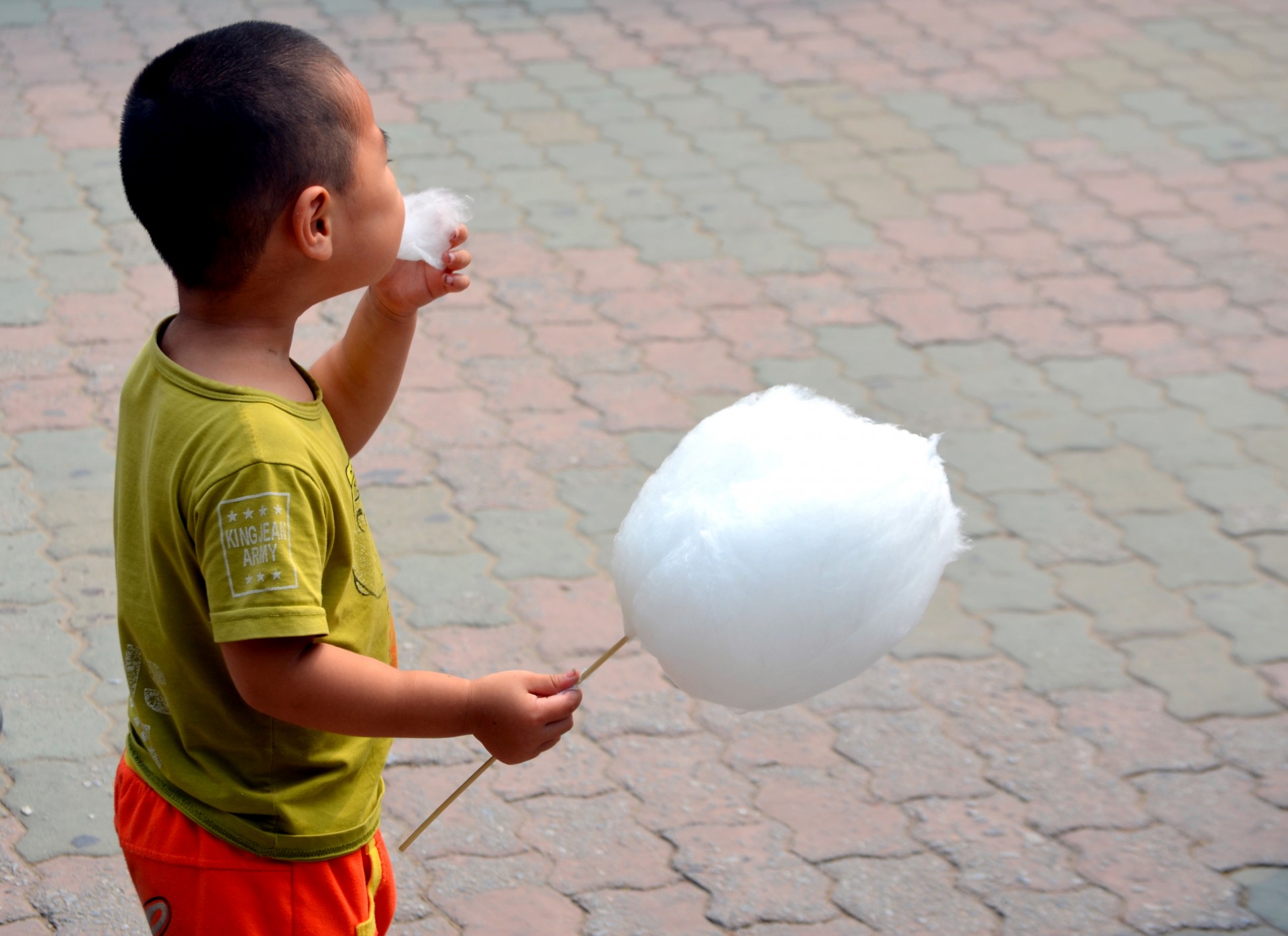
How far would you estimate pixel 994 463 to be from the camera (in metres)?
4.01

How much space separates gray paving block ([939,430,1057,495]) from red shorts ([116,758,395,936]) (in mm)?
2598

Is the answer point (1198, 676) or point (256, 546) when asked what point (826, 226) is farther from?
point (256, 546)

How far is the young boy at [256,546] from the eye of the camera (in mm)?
1409

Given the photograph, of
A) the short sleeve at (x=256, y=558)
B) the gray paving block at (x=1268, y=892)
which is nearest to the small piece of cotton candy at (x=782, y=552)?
the short sleeve at (x=256, y=558)

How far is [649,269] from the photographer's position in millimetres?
5023

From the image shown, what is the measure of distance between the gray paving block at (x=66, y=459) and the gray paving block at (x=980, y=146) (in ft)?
11.9

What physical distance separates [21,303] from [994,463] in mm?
3002

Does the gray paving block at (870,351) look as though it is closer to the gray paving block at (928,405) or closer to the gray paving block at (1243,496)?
the gray paving block at (928,405)

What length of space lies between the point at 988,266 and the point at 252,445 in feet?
13.4

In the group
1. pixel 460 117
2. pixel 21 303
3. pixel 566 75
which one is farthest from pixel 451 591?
pixel 566 75

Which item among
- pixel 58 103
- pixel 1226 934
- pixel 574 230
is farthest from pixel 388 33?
pixel 1226 934

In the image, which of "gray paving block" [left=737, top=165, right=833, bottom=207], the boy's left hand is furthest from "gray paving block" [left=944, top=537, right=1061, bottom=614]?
"gray paving block" [left=737, top=165, right=833, bottom=207]

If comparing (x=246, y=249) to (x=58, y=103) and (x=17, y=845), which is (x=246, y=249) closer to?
(x=17, y=845)

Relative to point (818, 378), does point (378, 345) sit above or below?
above
